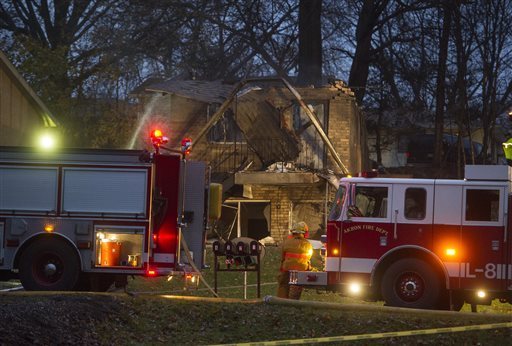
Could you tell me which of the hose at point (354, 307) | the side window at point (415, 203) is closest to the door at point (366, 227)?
the side window at point (415, 203)

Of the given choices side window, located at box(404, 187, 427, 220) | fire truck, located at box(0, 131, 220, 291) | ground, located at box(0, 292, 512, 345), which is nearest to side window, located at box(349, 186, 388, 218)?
side window, located at box(404, 187, 427, 220)

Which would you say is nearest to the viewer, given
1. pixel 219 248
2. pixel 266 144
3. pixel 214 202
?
pixel 219 248

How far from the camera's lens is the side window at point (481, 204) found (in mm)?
13984

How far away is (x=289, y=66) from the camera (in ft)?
139

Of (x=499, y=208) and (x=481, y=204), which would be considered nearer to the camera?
(x=499, y=208)

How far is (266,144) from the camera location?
29.4 m

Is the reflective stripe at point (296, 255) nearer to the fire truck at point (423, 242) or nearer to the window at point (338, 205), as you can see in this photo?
the fire truck at point (423, 242)

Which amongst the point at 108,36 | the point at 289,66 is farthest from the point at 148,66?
the point at 108,36

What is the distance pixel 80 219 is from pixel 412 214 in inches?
187

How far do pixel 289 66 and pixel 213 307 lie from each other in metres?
30.5

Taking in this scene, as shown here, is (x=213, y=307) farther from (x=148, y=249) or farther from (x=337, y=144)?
(x=337, y=144)

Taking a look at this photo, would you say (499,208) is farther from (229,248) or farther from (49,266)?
(49,266)

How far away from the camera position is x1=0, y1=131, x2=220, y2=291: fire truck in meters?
14.3

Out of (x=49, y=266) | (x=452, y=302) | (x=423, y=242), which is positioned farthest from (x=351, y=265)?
(x=49, y=266)
